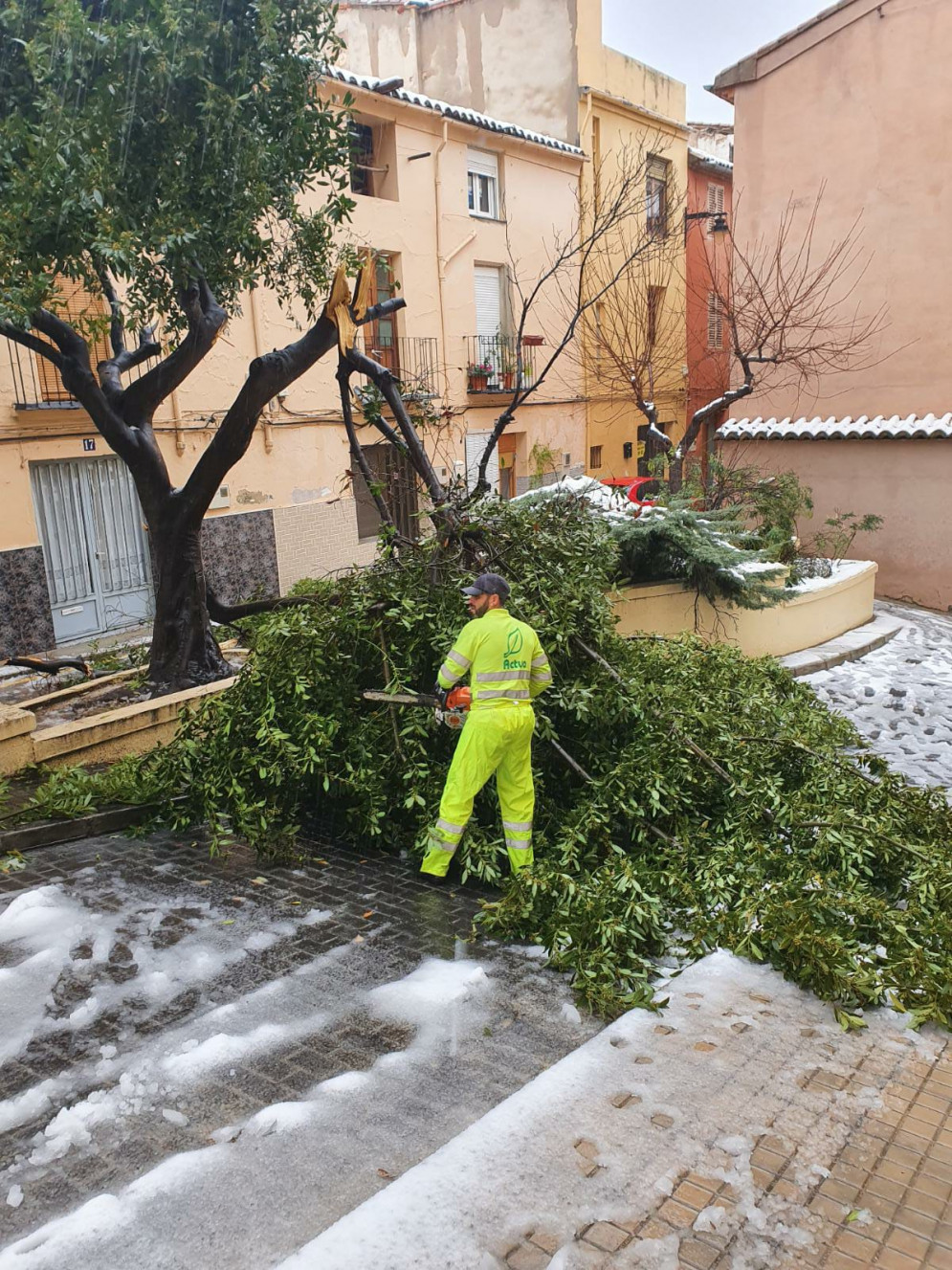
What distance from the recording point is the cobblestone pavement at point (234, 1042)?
3.12 metres

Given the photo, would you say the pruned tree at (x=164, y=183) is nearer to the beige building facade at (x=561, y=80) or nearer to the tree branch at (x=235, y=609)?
the tree branch at (x=235, y=609)

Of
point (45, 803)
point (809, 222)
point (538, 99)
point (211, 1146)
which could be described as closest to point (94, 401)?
point (45, 803)

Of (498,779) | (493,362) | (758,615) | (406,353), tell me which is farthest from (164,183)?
(493,362)

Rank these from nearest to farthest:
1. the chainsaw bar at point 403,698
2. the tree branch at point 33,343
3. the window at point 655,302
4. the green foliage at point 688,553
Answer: the chainsaw bar at point 403,698 → the tree branch at point 33,343 → the green foliage at point 688,553 → the window at point 655,302

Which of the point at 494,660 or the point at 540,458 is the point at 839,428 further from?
the point at 494,660

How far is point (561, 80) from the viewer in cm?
2139

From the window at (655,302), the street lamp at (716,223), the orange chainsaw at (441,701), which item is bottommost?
the orange chainsaw at (441,701)

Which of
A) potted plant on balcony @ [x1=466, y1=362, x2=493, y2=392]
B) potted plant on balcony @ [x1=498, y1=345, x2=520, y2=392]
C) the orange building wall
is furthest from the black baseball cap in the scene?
the orange building wall

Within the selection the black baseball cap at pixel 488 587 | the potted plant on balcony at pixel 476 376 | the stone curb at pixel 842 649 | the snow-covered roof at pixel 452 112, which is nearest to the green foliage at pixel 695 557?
the stone curb at pixel 842 649

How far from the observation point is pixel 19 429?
12.8 meters

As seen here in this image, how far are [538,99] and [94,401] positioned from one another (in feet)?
55.1

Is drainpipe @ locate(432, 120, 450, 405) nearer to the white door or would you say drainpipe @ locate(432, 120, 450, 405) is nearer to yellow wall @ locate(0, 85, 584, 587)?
yellow wall @ locate(0, 85, 584, 587)

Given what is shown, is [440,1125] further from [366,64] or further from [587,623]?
[366,64]

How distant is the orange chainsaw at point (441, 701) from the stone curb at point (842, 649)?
5.84 metres
